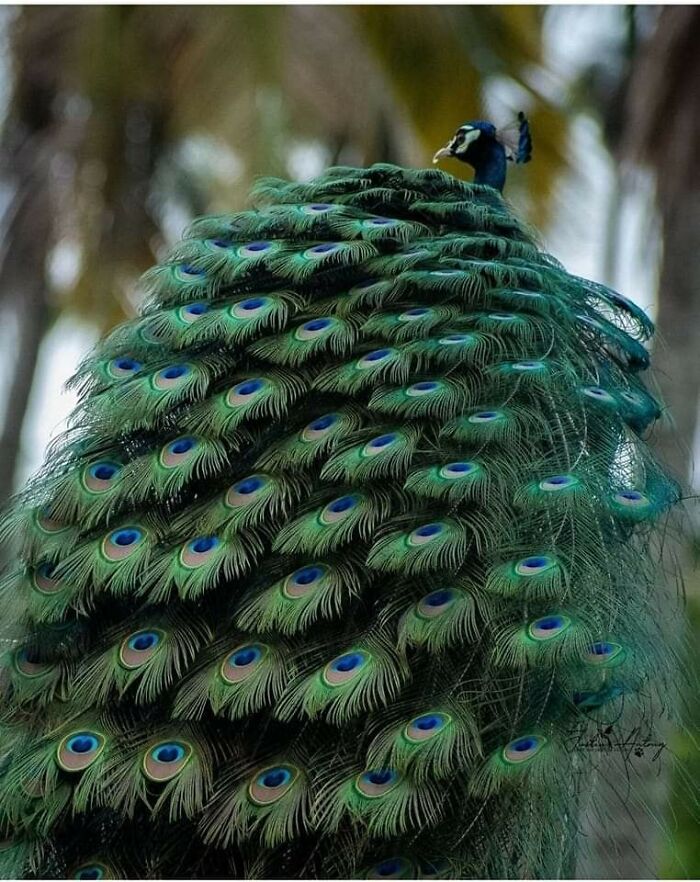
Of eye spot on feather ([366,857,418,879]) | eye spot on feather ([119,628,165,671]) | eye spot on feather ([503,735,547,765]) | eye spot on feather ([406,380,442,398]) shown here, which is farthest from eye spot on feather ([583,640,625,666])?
eye spot on feather ([119,628,165,671])

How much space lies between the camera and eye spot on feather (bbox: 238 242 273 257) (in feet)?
15.4

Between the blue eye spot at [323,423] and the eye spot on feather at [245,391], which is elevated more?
the eye spot on feather at [245,391]

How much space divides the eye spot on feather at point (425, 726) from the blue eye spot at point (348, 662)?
196mm

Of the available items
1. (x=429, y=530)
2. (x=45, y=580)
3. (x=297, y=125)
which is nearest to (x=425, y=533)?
(x=429, y=530)

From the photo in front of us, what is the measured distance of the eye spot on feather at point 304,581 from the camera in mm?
3896

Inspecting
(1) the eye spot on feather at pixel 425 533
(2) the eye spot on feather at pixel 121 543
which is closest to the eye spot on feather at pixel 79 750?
(2) the eye spot on feather at pixel 121 543

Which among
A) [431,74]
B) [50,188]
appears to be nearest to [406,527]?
[431,74]

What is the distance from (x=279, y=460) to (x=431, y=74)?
6.69 meters

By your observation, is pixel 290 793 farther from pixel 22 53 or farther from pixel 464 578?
pixel 22 53

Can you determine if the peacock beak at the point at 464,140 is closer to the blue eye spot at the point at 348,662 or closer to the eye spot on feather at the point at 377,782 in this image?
the blue eye spot at the point at 348,662

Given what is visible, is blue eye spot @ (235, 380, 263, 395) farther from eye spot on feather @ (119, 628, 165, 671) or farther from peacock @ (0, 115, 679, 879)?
eye spot on feather @ (119, 628, 165, 671)

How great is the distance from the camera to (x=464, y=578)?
12.7ft

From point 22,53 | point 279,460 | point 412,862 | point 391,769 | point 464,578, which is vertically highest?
point 22,53

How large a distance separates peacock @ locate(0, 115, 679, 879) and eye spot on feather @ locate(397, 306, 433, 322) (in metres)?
0.01
